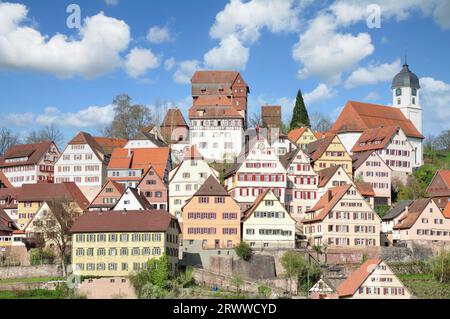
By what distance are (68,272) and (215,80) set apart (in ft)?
158

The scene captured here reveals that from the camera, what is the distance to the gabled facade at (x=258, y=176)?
96250mm

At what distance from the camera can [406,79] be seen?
135875 mm

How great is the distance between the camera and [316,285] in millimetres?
80812

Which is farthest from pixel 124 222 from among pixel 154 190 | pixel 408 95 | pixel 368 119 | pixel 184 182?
pixel 408 95

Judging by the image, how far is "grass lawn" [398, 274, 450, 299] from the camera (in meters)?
81.3

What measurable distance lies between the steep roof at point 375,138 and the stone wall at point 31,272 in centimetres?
4335

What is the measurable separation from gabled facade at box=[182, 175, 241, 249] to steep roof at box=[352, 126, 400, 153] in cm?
2872

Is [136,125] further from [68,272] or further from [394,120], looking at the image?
[68,272]

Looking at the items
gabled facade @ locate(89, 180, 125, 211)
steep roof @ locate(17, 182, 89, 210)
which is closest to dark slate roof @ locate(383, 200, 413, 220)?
gabled facade @ locate(89, 180, 125, 211)

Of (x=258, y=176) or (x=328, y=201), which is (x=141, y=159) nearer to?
(x=258, y=176)

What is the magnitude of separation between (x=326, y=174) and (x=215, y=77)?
3100cm

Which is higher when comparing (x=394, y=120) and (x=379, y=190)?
(x=394, y=120)
